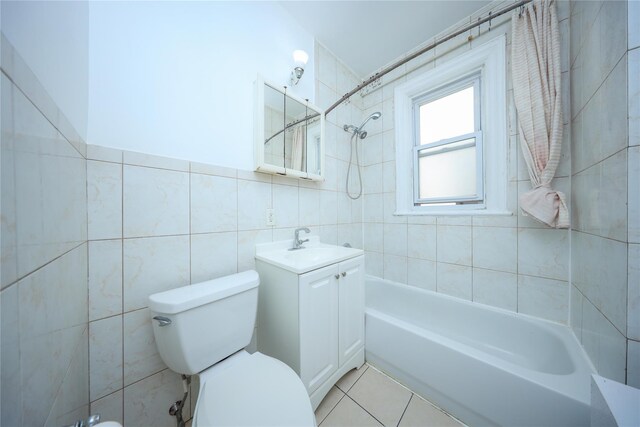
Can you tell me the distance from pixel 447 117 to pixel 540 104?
611mm

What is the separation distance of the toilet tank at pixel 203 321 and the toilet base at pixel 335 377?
492 mm

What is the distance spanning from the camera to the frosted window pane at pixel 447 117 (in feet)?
5.26

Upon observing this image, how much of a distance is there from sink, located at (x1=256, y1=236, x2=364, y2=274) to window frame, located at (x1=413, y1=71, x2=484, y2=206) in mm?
958

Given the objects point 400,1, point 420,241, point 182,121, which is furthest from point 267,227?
point 400,1

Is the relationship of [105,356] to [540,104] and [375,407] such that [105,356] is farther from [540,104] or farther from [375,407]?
[540,104]

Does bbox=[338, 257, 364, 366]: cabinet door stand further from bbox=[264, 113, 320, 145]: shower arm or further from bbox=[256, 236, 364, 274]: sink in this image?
bbox=[264, 113, 320, 145]: shower arm

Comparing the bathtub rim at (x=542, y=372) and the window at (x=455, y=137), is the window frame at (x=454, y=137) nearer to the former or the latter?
the window at (x=455, y=137)

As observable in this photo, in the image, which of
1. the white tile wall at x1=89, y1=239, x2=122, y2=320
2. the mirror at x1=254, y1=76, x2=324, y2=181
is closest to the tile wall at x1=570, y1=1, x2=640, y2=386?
the mirror at x1=254, y1=76, x2=324, y2=181

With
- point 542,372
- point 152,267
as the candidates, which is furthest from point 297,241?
point 542,372

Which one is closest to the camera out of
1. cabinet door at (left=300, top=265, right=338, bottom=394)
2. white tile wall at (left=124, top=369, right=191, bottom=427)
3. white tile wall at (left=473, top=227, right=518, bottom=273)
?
white tile wall at (left=124, top=369, right=191, bottom=427)

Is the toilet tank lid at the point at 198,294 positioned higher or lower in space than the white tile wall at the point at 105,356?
higher

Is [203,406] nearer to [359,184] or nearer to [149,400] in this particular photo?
[149,400]

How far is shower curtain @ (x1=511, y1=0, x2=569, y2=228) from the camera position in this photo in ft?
3.65

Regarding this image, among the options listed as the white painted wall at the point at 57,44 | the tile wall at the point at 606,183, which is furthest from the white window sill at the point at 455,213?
the white painted wall at the point at 57,44
